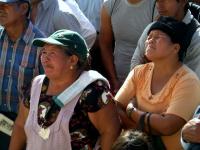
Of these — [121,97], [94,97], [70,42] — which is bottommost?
[121,97]

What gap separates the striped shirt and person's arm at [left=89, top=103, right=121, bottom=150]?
2.37 feet

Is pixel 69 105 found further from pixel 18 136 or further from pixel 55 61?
pixel 18 136

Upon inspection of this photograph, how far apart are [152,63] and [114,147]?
660 mm

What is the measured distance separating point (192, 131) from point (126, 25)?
1.41 metres

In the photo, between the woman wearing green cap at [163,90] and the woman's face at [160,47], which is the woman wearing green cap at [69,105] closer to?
the woman wearing green cap at [163,90]

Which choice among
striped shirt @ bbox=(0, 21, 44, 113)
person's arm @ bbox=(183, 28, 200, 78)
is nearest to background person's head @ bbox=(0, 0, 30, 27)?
striped shirt @ bbox=(0, 21, 44, 113)

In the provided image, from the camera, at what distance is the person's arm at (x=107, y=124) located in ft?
9.55

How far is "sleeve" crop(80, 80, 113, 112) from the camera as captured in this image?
2.88m

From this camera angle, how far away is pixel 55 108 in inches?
117

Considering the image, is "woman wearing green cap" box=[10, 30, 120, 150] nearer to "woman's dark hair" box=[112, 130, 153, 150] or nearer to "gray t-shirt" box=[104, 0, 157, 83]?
"woman's dark hair" box=[112, 130, 153, 150]

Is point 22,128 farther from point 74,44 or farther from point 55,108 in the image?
point 74,44

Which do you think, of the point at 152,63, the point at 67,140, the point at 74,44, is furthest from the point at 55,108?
the point at 152,63

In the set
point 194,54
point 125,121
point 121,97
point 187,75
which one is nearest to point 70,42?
point 121,97

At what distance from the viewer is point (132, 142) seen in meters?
2.67
